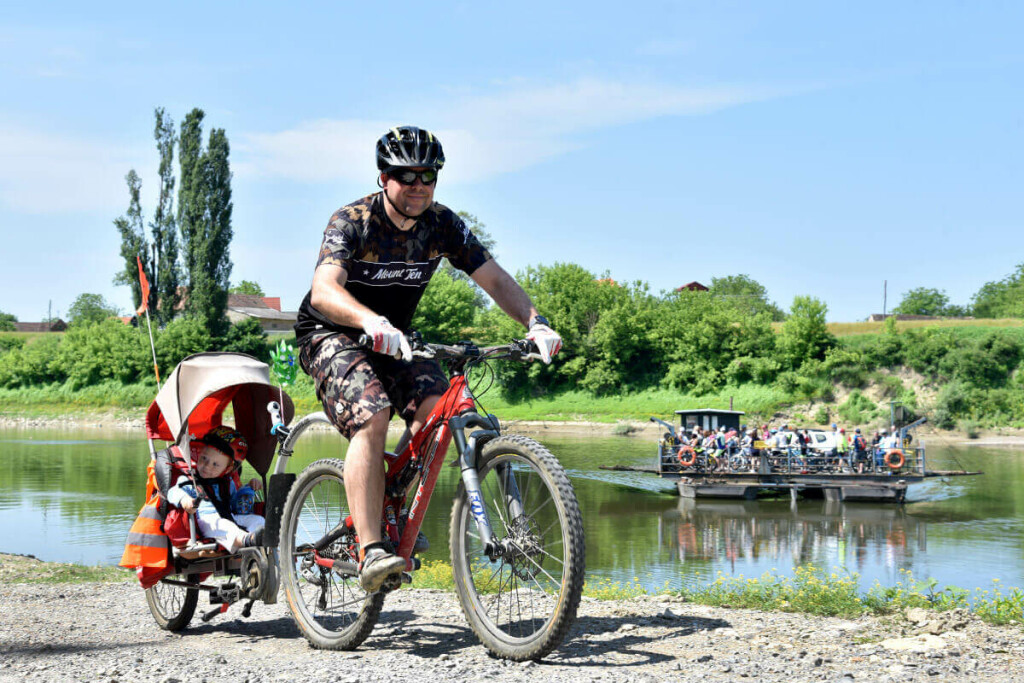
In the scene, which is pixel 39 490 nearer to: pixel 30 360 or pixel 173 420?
pixel 173 420

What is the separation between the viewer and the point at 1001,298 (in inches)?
4397

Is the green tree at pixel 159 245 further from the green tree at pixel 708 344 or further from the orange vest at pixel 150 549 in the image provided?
the orange vest at pixel 150 549

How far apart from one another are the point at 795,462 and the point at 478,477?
29.7 metres

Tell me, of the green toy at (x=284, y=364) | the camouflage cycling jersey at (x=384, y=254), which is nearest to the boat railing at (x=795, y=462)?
the green toy at (x=284, y=364)

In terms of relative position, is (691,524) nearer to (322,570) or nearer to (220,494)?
(220,494)

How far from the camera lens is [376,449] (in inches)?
184

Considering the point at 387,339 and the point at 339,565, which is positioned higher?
the point at 387,339

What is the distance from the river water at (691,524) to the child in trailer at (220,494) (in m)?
0.43

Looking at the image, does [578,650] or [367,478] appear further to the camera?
[578,650]

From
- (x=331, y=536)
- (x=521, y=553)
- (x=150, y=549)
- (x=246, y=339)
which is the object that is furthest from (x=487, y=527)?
(x=246, y=339)

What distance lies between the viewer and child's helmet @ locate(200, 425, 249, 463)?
21.3ft

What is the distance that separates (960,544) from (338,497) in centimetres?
1943

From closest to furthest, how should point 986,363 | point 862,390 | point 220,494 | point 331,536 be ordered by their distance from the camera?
point 331,536, point 220,494, point 986,363, point 862,390

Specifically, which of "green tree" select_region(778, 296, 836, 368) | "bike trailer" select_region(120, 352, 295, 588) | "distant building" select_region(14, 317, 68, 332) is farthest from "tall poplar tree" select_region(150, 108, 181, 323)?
"distant building" select_region(14, 317, 68, 332)
